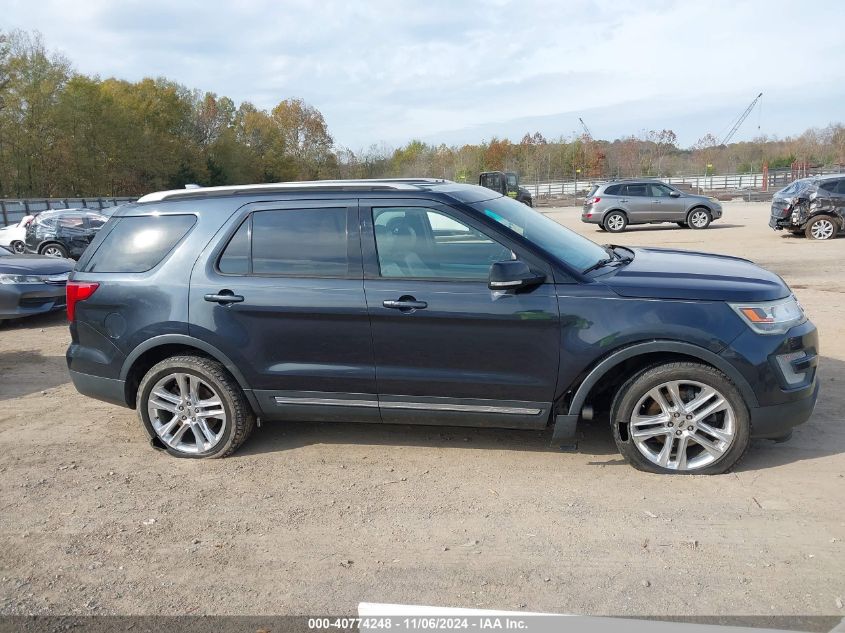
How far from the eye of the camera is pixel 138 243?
16.6 feet

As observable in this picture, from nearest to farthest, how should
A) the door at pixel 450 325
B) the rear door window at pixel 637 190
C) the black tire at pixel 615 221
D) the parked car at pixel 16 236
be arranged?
the door at pixel 450 325 < the parked car at pixel 16 236 < the rear door window at pixel 637 190 < the black tire at pixel 615 221

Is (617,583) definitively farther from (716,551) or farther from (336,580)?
(336,580)

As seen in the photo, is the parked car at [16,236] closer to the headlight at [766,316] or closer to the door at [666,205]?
the door at [666,205]

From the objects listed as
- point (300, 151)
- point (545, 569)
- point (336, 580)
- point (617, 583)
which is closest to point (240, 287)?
point (336, 580)

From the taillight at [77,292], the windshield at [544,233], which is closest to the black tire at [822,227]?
the windshield at [544,233]

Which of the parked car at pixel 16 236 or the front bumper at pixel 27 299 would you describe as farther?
the parked car at pixel 16 236

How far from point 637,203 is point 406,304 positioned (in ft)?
63.8

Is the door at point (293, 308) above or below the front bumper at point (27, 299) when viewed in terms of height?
above

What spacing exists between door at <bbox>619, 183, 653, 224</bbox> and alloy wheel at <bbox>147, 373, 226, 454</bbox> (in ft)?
64.0

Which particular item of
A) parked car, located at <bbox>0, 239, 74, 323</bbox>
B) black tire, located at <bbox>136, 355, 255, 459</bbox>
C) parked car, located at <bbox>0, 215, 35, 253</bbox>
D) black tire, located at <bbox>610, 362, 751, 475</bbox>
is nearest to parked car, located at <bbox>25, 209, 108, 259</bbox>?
parked car, located at <bbox>0, 215, 35, 253</bbox>

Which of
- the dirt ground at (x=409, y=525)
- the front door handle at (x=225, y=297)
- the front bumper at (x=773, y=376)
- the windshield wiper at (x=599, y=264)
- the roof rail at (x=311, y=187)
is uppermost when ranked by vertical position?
the roof rail at (x=311, y=187)

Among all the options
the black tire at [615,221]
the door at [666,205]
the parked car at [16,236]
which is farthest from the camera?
the black tire at [615,221]

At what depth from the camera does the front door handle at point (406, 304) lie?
443 cm

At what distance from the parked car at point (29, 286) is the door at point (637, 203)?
55.1 feet
